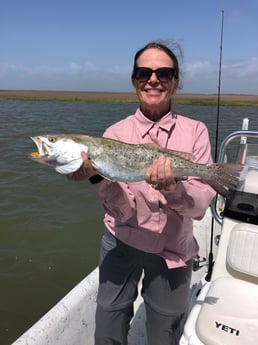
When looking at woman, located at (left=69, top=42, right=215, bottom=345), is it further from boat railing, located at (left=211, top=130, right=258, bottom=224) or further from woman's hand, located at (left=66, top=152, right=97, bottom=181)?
boat railing, located at (left=211, top=130, right=258, bottom=224)

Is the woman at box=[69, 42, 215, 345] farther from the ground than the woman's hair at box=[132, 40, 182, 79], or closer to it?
closer to it

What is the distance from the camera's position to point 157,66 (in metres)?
2.77

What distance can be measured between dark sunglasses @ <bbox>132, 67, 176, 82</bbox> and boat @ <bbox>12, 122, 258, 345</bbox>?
1232mm

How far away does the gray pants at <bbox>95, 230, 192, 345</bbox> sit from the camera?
115 inches

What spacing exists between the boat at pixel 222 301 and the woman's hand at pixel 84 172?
1275mm

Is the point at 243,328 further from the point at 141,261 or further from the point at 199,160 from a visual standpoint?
the point at 199,160

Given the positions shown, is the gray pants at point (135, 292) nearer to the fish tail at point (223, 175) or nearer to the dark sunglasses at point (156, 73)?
the fish tail at point (223, 175)

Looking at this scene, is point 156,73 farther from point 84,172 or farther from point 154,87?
point 84,172

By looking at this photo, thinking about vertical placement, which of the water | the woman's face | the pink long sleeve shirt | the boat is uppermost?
the woman's face

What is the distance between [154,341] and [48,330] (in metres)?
0.97

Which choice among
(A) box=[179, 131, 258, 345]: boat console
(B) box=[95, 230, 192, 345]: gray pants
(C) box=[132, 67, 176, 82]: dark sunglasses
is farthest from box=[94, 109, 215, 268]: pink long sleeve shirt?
(A) box=[179, 131, 258, 345]: boat console

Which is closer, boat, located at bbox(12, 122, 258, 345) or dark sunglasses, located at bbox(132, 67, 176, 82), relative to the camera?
boat, located at bbox(12, 122, 258, 345)


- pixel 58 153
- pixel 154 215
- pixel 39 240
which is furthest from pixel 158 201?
pixel 39 240

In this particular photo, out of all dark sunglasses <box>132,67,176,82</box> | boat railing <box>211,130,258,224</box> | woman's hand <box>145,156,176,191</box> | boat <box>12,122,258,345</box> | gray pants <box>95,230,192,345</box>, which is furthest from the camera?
boat railing <box>211,130,258,224</box>
